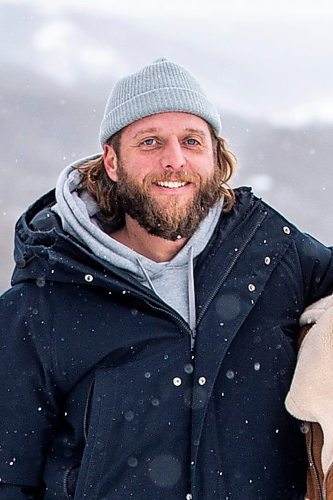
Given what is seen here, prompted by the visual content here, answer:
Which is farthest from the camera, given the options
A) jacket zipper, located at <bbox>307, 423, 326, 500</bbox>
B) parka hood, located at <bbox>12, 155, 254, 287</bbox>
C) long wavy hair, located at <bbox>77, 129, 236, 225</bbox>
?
long wavy hair, located at <bbox>77, 129, 236, 225</bbox>

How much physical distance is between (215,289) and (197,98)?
686 mm

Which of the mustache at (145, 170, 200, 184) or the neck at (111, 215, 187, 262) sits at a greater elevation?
the mustache at (145, 170, 200, 184)

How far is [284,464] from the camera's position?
2.34 meters

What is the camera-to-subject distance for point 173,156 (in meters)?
2.53

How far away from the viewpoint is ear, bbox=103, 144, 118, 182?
2799mm

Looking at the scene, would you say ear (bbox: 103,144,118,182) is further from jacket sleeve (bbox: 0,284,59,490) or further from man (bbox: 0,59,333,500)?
jacket sleeve (bbox: 0,284,59,490)

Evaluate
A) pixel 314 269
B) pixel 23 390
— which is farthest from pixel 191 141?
pixel 23 390

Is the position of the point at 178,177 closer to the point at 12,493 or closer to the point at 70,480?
the point at 70,480

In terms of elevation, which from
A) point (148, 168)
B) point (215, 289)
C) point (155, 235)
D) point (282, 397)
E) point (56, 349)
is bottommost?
→ point (282, 397)

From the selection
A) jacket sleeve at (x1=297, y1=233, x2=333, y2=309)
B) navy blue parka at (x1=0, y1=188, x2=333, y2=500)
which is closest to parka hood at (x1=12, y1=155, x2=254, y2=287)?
A: navy blue parka at (x1=0, y1=188, x2=333, y2=500)

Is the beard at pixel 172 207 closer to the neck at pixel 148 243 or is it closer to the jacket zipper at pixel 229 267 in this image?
the neck at pixel 148 243

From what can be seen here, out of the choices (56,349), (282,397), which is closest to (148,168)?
(56,349)

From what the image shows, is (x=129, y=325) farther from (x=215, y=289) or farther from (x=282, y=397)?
(x=282, y=397)

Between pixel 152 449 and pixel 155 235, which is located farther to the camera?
pixel 155 235
